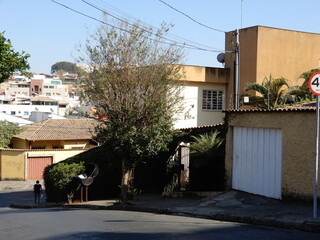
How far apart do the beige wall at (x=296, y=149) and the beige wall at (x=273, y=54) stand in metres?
15.1

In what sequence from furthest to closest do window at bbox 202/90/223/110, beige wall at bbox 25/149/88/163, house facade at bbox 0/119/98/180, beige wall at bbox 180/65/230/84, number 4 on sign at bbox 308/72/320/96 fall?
beige wall at bbox 25/149/88/163 → house facade at bbox 0/119/98/180 → window at bbox 202/90/223/110 → beige wall at bbox 180/65/230/84 → number 4 on sign at bbox 308/72/320/96

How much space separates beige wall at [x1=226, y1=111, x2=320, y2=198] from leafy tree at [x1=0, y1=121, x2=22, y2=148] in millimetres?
34163

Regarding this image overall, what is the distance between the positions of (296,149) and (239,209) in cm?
226

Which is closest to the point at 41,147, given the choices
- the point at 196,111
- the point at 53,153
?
the point at 53,153

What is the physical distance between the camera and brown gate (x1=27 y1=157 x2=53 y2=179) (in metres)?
40.5

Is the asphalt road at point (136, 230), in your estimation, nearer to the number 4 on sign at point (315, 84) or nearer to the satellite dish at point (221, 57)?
the number 4 on sign at point (315, 84)

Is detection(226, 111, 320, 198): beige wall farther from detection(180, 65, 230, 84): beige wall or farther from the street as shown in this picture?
detection(180, 65, 230, 84): beige wall

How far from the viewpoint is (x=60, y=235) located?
10406 millimetres

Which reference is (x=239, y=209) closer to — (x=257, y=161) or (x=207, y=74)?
(x=257, y=161)

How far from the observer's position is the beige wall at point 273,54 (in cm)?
2914

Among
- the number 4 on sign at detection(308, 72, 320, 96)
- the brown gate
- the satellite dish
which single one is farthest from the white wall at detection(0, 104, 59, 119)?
the number 4 on sign at detection(308, 72, 320, 96)

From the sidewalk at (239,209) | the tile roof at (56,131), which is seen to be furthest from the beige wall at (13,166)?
the sidewalk at (239,209)

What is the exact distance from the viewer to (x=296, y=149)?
13.4 meters

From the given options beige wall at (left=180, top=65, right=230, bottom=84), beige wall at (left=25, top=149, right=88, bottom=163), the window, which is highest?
beige wall at (left=180, top=65, right=230, bottom=84)
